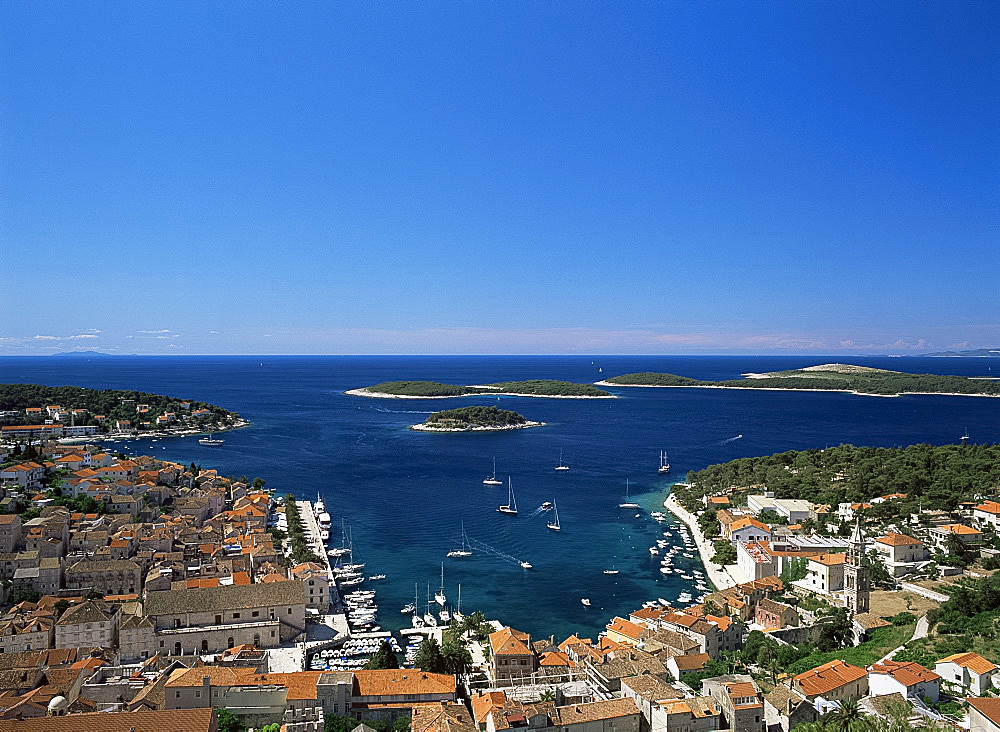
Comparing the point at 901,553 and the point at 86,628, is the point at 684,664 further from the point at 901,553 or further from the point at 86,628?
the point at 86,628

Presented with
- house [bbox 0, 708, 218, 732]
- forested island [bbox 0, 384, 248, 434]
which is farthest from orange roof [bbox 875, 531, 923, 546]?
forested island [bbox 0, 384, 248, 434]

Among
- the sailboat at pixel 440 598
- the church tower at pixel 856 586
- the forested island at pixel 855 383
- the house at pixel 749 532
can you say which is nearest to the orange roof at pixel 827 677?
the church tower at pixel 856 586

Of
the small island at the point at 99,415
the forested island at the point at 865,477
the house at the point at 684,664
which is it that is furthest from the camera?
the small island at the point at 99,415

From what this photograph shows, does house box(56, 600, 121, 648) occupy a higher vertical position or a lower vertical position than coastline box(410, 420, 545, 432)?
higher

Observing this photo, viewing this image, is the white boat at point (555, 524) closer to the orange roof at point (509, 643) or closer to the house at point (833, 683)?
the orange roof at point (509, 643)

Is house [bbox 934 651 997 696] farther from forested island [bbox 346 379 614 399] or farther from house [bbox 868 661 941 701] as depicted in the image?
forested island [bbox 346 379 614 399]

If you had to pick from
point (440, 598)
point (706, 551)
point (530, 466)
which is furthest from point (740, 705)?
point (530, 466)
